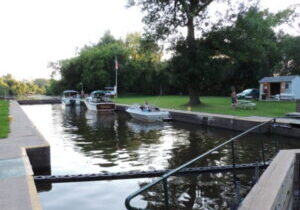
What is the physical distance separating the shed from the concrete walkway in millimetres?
27005

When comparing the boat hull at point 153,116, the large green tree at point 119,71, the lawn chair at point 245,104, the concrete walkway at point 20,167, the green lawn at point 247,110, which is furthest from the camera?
the large green tree at point 119,71

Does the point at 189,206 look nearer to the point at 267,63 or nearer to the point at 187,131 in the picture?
the point at 187,131

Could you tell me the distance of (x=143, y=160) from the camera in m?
10.5

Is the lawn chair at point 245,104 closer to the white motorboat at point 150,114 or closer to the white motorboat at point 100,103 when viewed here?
the white motorboat at point 150,114

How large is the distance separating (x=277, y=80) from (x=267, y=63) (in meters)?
11.1

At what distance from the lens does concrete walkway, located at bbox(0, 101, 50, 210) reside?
5078 millimetres

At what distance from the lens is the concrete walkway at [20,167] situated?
5.08 meters

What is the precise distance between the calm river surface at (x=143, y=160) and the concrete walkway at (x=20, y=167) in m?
0.74

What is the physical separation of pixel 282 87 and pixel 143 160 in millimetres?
28445

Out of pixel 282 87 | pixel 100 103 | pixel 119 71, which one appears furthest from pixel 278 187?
pixel 119 71

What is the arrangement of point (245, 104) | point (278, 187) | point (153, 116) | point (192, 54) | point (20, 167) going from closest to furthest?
point (278, 187) → point (20, 167) → point (153, 116) → point (245, 104) → point (192, 54)

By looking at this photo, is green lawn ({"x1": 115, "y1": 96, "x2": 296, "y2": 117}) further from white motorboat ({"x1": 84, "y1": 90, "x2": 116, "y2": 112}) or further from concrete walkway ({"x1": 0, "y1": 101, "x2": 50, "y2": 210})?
concrete walkway ({"x1": 0, "y1": 101, "x2": 50, "y2": 210})

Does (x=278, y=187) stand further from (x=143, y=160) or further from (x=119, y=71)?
(x=119, y=71)

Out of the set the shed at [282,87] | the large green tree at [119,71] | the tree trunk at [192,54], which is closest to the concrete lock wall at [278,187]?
the tree trunk at [192,54]
